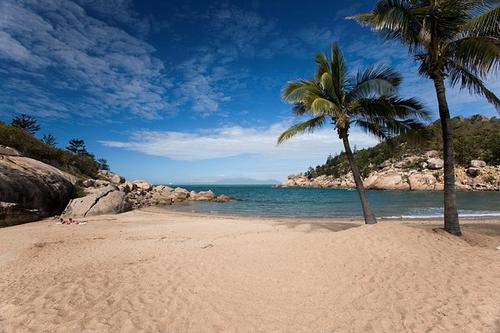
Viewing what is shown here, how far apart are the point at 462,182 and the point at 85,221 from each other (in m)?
75.9

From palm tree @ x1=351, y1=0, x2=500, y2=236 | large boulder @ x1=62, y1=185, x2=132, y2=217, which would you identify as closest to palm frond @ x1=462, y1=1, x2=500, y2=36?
palm tree @ x1=351, y1=0, x2=500, y2=236

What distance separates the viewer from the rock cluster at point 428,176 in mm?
61219

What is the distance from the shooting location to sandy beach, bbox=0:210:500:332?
481 cm

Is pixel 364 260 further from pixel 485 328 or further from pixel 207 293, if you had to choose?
pixel 207 293

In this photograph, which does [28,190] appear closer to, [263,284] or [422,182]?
[263,284]

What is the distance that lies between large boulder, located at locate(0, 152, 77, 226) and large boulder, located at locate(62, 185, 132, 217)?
986mm

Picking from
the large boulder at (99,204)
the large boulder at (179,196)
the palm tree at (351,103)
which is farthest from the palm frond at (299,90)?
the large boulder at (179,196)

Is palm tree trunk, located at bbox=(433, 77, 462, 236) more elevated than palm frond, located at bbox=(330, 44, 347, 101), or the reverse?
palm frond, located at bbox=(330, 44, 347, 101)

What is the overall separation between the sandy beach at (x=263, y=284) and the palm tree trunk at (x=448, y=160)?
30.7 inches

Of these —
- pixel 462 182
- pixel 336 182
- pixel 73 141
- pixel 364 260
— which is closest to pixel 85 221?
pixel 364 260

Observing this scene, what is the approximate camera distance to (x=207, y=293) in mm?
6047

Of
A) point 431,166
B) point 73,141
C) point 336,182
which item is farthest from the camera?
point 336,182

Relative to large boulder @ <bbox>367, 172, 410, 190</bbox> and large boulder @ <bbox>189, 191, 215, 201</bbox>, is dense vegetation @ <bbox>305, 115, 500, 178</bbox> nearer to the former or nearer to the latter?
large boulder @ <bbox>367, 172, 410, 190</bbox>

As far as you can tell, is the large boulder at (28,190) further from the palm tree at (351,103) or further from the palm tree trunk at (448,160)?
the palm tree trunk at (448,160)
